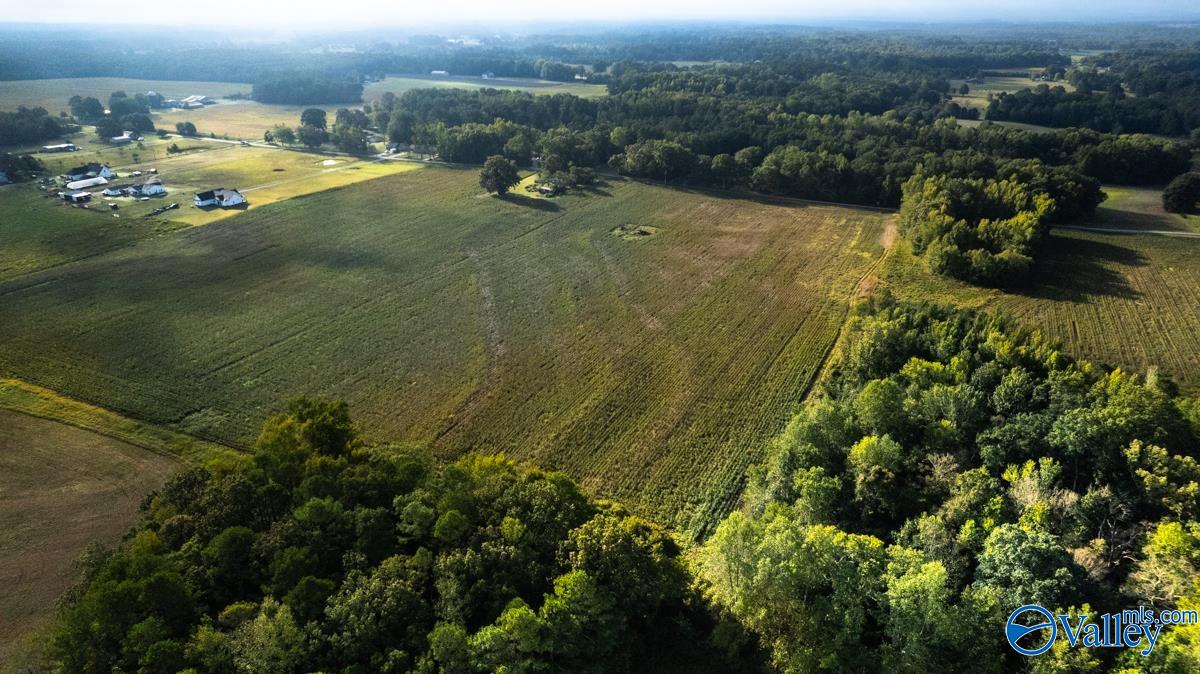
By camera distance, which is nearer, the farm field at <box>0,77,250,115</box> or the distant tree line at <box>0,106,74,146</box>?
the distant tree line at <box>0,106,74,146</box>

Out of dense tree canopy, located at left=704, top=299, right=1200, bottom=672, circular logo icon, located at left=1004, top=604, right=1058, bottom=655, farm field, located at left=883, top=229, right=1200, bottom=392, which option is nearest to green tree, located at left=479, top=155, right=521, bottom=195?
farm field, located at left=883, top=229, right=1200, bottom=392

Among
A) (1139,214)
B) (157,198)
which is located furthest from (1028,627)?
(157,198)

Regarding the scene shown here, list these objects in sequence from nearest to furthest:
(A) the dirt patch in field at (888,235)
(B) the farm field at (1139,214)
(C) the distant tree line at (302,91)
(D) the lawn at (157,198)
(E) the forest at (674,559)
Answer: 1. (E) the forest at (674,559)
2. (D) the lawn at (157,198)
3. (A) the dirt patch in field at (888,235)
4. (B) the farm field at (1139,214)
5. (C) the distant tree line at (302,91)

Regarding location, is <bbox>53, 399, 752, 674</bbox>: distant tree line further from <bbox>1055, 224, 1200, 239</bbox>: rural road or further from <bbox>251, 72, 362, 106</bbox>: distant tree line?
<bbox>251, 72, 362, 106</bbox>: distant tree line

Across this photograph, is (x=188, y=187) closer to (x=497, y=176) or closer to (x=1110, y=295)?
(x=497, y=176)

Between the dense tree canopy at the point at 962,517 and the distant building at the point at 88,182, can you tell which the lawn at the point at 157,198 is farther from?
the dense tree canopy at the point at 962,517

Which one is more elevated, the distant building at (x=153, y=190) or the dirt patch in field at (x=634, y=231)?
the distant building at (x=153, y=190)

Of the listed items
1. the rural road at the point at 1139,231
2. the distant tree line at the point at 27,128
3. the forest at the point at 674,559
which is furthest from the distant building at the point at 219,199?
the rural road at the point at 1139,231
